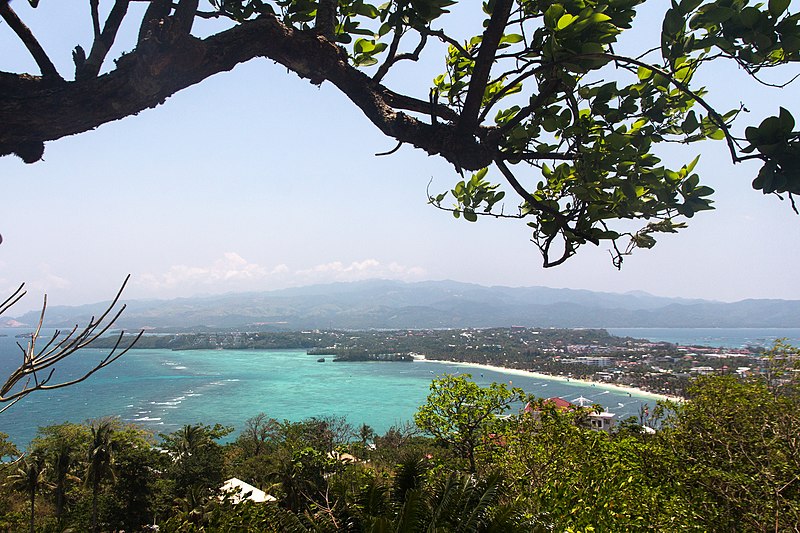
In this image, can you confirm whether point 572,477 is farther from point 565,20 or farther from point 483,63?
point 565,20

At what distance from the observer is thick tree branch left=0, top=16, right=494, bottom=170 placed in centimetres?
100

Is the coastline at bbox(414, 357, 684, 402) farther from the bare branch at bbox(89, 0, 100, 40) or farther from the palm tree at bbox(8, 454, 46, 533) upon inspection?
the bare branch at bbox(89, 0, 100, 40)

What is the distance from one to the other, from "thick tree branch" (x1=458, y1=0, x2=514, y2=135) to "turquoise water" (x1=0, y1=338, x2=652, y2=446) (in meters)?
45.2

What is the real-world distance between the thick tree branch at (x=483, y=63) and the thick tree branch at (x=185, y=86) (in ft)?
0.17

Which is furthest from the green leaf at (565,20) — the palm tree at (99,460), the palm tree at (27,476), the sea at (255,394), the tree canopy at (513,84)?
the sea at (255,394)

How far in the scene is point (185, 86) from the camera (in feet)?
3.81

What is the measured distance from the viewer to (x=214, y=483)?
1852 centimetres

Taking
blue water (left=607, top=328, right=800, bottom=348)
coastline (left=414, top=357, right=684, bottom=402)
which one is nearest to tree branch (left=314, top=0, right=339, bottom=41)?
coastline (left=414, top=357, right=684, bottom=402)

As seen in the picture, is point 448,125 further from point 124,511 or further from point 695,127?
point 124,511

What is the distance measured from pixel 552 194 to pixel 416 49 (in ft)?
2.28

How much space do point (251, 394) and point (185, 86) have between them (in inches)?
2596

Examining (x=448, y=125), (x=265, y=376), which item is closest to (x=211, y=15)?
(x=448, y=125)

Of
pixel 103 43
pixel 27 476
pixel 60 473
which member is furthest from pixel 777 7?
pixel 60 473

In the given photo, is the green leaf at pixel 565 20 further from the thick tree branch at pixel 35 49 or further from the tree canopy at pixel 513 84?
the thick tree branch at pixel 35 49
